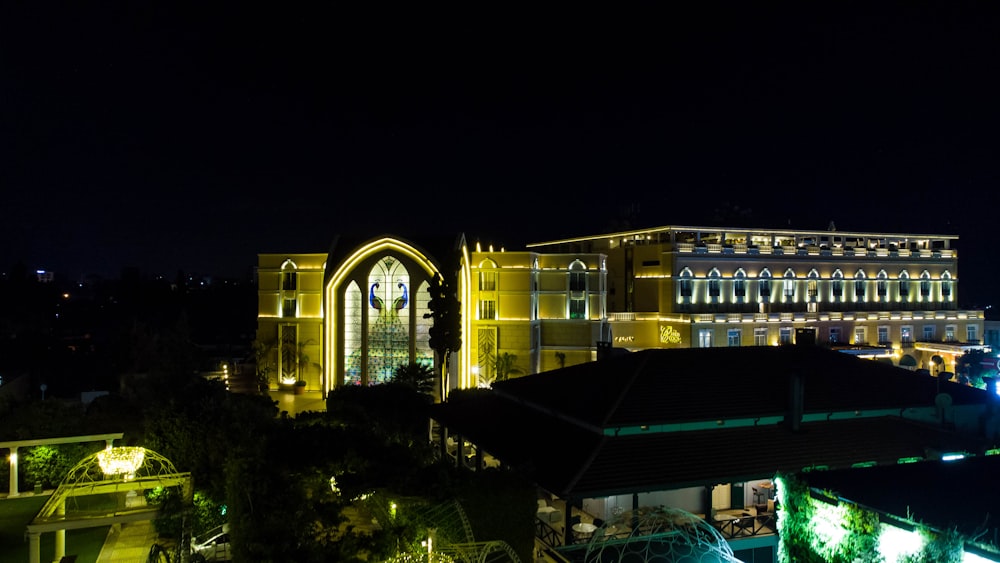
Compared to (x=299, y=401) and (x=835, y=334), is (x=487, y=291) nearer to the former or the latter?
(x=299, y=401)

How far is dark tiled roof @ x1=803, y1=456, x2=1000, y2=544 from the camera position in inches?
417

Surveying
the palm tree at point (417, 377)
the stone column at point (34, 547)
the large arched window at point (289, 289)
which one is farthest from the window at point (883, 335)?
the stone column at point (34, 547)

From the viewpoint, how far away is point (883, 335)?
45.1 metres

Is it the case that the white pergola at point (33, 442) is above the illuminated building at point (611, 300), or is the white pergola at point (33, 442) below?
below

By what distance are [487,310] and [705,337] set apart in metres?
12.7

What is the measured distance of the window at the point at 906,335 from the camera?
4553 cm

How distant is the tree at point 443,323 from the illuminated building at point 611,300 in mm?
1548

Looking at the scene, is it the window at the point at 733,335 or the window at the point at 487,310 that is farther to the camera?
the window at the point at 733,335

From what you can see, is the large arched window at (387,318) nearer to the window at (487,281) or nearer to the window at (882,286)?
the window at (487,281)

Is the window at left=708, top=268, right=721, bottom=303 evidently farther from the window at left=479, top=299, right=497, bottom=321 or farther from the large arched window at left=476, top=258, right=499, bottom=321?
the window at left=479, top=299, right=497, bottom=321

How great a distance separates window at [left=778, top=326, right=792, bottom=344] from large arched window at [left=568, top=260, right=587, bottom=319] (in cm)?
1276

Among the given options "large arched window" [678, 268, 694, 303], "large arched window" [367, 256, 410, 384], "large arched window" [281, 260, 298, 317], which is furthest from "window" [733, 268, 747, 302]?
"large arched window" [281, 260, 298, 317]

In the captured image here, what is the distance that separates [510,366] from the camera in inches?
1422

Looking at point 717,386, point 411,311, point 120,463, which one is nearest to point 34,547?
point 120,463
